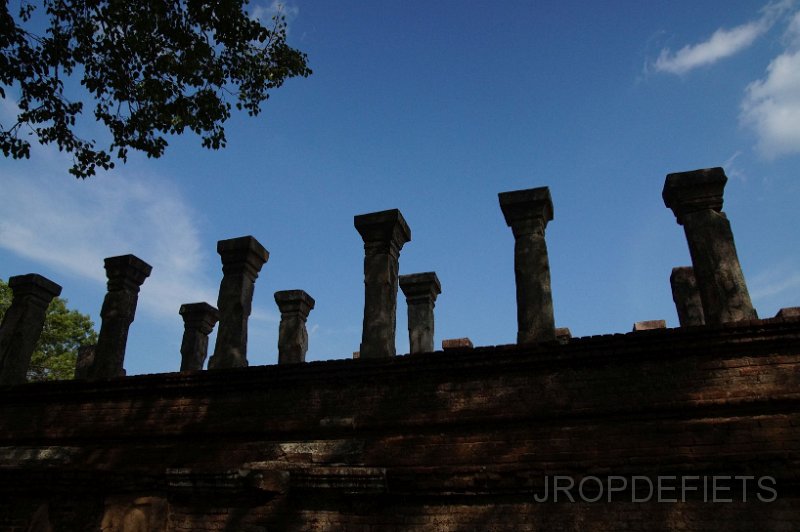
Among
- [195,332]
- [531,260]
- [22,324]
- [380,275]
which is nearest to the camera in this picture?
[531,260]

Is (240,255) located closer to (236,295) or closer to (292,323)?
(236,295)

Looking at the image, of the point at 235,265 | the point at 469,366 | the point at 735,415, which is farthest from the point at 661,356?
the point at 235,265

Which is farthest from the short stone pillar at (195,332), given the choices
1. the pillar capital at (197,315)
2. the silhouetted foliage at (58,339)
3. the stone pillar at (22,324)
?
the silhouetted foliage at (58,339)

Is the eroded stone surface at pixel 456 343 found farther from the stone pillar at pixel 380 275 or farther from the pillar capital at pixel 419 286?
the pillar capital at pixel 419 286

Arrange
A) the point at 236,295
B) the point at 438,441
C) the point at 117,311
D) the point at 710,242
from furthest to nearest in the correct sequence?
the point at 117,311 < the point at 236,295 < the point at 710,242 < the point at 438,441

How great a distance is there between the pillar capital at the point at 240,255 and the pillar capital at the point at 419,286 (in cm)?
258

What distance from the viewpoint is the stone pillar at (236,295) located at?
8133 mm

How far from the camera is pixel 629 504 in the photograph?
4.93 metres

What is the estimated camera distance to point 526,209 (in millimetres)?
7477

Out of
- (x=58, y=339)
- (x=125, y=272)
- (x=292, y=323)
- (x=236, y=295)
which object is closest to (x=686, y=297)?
(x=292, y=323)

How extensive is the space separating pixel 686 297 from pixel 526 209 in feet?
11.3

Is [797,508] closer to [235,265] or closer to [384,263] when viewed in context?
[384,263]

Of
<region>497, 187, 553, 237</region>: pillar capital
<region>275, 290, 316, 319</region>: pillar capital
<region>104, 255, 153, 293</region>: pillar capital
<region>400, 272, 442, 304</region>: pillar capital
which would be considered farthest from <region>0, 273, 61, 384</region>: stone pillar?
<region>497, 187, 553, 237</region>: pillar capital

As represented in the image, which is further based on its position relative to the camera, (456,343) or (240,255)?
(240,255)
